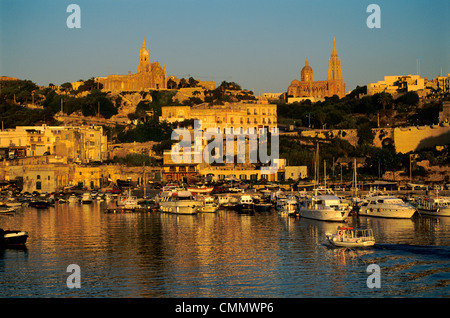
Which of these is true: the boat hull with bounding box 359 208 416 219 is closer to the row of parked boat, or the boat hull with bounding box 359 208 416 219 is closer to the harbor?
the row of parked boat

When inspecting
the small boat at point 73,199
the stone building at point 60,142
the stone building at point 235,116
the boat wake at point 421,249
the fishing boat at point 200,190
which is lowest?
the boat wake at point 421,249

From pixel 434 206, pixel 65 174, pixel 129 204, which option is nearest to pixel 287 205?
pixel 434 206

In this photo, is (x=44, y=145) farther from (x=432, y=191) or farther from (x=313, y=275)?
(x=313, y=275)

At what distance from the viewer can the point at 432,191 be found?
6800 centimetres

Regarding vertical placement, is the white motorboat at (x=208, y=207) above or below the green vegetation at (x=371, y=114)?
below

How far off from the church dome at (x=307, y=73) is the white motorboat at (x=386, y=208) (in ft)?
378

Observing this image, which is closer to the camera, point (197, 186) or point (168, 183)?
point (197, 186)

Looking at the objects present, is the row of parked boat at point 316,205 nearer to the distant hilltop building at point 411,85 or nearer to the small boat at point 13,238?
the small boat at point 13,238

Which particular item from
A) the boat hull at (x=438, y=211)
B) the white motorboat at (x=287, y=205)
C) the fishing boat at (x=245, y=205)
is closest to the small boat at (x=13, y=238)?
the white motorboat at (x=287, y=205)

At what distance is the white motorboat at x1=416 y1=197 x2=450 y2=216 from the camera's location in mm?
53062

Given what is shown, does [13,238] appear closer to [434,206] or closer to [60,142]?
[434,206]

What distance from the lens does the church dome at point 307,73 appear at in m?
168
